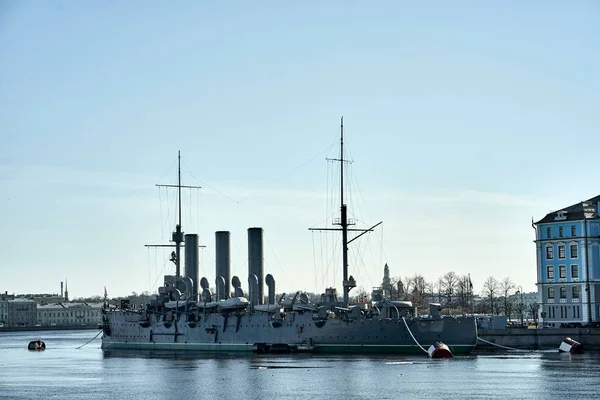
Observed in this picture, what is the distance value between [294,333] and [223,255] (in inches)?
599

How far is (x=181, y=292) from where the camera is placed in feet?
291

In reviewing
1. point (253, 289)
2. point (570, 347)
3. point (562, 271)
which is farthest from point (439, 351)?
point (562, 271)

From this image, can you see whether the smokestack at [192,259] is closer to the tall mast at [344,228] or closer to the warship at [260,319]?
the warship at [260,319]

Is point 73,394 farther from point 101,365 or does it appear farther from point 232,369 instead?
point 101,365

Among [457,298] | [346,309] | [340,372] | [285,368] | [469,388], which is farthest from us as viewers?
[457,298]

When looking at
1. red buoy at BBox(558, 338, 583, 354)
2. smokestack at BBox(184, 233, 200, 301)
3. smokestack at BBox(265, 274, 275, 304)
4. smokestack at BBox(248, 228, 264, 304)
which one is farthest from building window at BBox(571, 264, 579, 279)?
smokestack at BBox(184, 233, 200, 301)

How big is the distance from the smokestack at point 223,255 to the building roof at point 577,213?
27.7m

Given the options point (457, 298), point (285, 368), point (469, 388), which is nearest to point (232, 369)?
point (285, 368)

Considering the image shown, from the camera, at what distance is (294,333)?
73.8 metres

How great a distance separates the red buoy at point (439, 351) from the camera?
6600 centimetres

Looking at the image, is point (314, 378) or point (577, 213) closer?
point (314, 378)

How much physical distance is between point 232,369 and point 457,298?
11176 centimetres

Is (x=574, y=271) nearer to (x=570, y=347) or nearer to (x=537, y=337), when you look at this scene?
(x=537, y=337)

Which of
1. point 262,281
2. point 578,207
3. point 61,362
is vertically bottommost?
point 61,362
